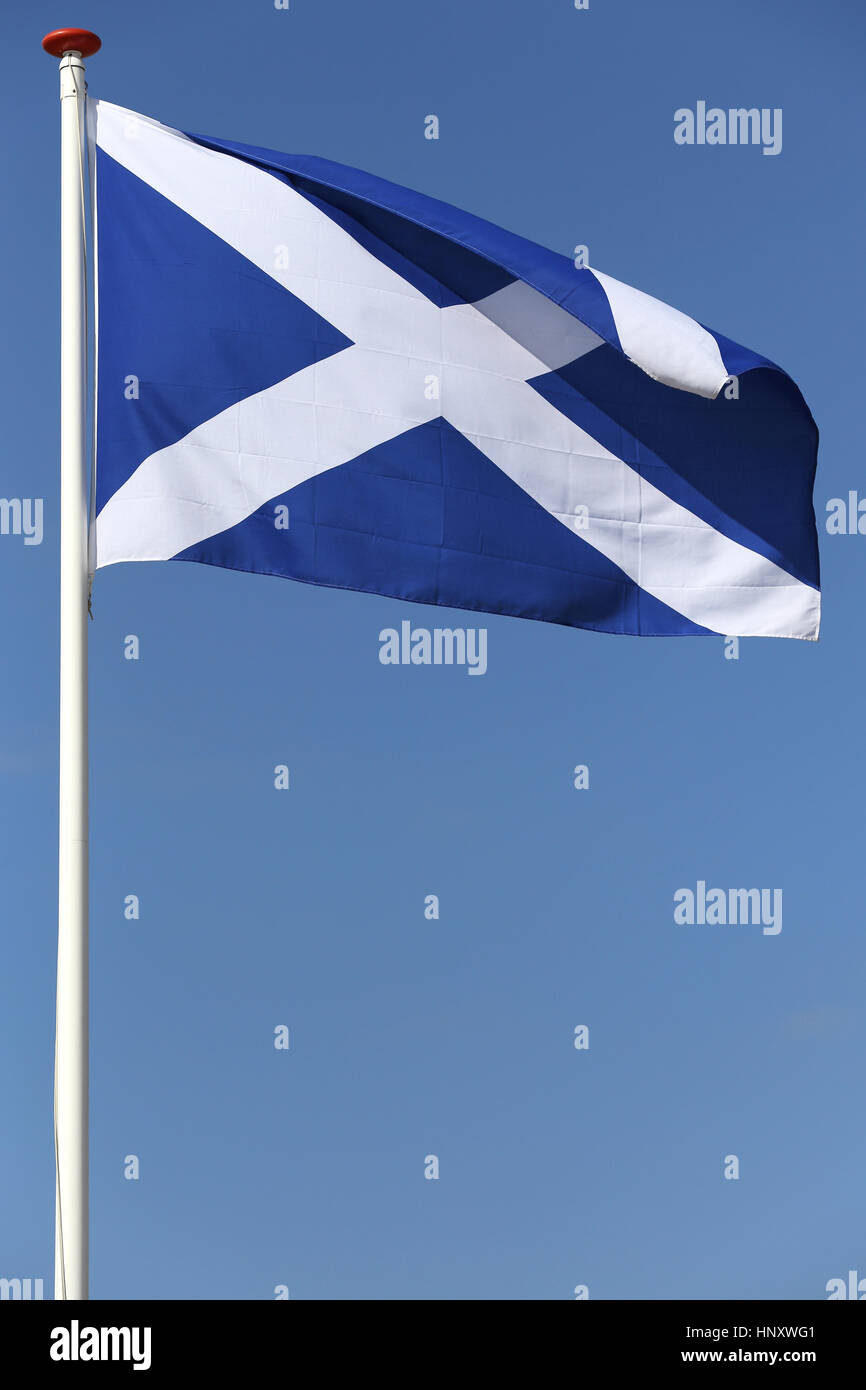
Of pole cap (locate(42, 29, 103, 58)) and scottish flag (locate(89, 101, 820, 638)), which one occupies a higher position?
pole cap (locate(42, 29, 103, 58))

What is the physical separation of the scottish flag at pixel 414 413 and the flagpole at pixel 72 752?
314 millimetres

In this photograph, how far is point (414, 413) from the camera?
13.5 meters

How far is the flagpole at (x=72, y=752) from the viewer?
35.9 ft

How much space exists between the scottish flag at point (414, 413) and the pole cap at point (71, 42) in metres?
0.68

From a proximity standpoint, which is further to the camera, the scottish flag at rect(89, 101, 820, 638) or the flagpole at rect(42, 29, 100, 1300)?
the scottish flag at rect(89, 101, 820, 638)

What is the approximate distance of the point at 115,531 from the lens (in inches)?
473

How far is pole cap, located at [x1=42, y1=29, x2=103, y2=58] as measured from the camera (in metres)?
12.1

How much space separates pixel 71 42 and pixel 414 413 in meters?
3.53

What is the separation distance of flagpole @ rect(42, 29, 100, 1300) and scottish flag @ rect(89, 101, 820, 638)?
31 cm

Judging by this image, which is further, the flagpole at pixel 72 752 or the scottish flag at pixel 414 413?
the scottish flag at pixel 414 413

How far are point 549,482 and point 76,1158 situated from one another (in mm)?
6220

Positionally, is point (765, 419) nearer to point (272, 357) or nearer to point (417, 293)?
point (417, 293)

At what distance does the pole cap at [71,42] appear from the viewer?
12094mm

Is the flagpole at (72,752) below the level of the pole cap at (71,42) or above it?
below
